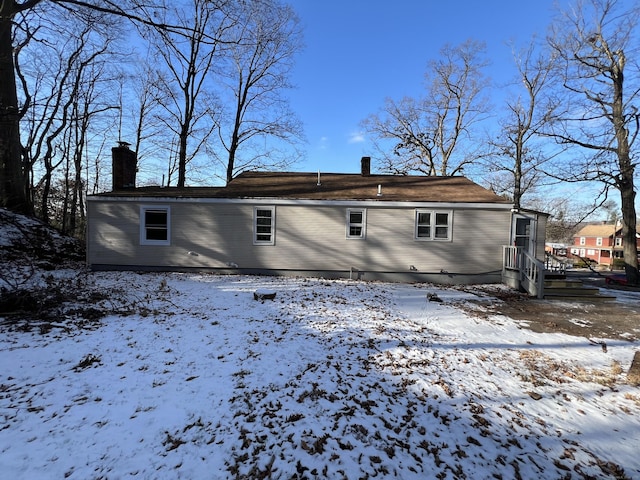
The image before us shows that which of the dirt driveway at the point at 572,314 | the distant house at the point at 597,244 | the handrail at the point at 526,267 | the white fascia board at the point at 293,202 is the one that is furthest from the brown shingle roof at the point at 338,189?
→ the distant house at the point at 597,244

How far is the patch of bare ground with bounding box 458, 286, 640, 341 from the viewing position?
634 cm

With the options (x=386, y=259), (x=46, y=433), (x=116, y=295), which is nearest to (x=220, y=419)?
(x=46, y=433)

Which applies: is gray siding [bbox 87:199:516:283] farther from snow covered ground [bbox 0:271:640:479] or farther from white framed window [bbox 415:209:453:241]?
snow covered ground [bbox 0:271:640:479]

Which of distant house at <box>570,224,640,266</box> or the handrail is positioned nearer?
the handrail

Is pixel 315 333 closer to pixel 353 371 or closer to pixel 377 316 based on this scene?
pixel 353 371

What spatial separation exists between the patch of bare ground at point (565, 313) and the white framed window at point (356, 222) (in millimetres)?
4664

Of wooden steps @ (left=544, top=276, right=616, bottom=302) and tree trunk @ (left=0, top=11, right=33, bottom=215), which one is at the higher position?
tree trunk @ (left=0, top=11, right=33, bottom=215)

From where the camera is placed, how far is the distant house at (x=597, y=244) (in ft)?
165

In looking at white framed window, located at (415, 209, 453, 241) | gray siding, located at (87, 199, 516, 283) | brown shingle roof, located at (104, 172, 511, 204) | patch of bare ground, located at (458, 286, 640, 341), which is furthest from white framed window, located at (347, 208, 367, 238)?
patch of bare ground, located at (458, 286, 640, 341)

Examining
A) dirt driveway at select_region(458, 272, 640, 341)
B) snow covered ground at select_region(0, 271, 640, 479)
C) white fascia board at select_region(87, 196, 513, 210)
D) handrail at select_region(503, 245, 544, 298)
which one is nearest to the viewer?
snow covered ground at select_region(0, 271, 640, 479)

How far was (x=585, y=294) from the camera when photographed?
31.4 ft

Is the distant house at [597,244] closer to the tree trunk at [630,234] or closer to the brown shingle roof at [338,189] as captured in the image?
the tree trunk at [630,234]

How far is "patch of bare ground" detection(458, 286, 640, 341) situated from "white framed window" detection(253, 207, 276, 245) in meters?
7.30

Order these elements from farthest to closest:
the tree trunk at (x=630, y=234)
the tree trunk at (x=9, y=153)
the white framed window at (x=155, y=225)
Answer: the tree trunk at (x=630, y=234)
the tree trunk at (x=9, y=153)
the white framed window at (x=155, y=225)
